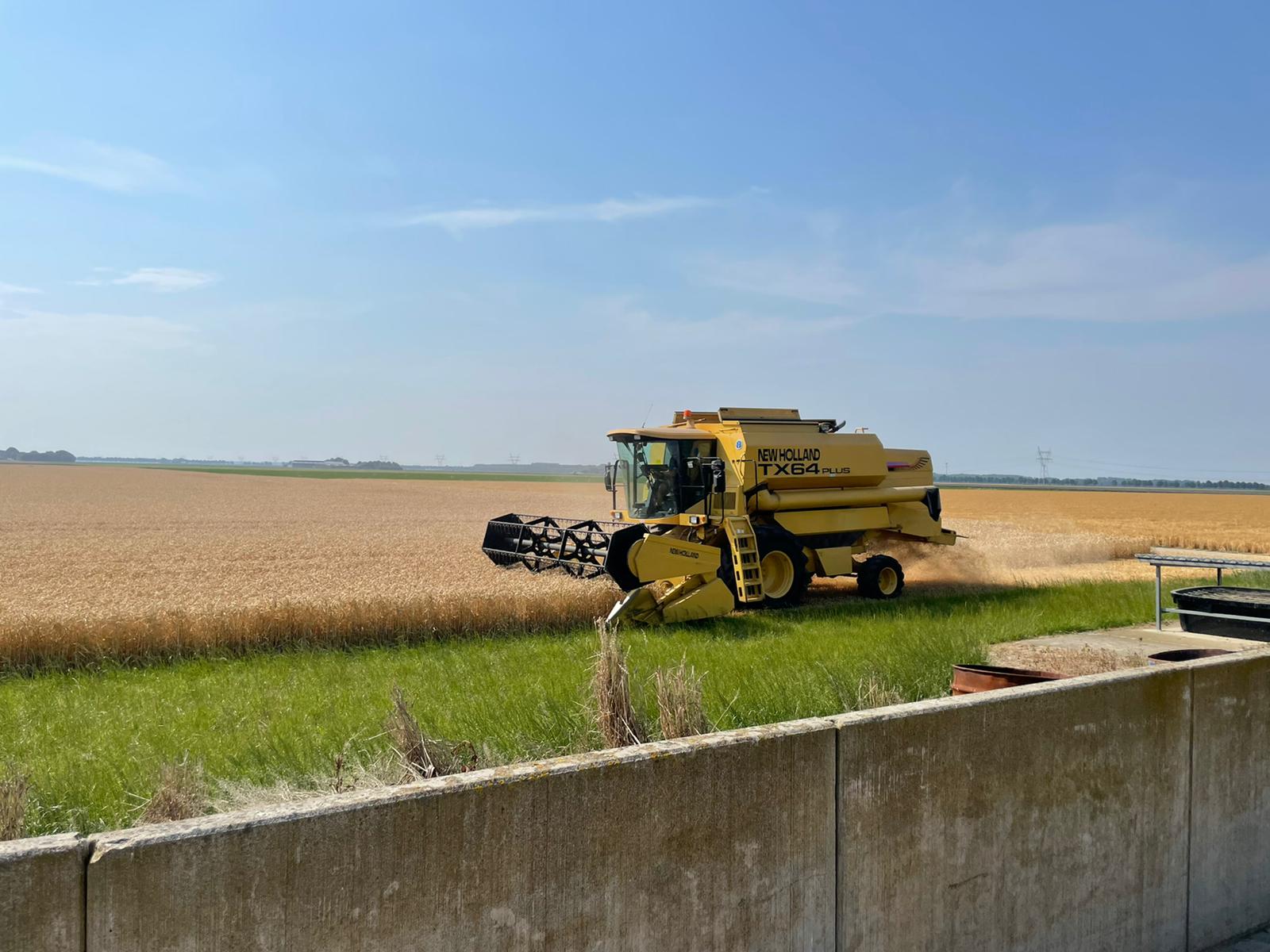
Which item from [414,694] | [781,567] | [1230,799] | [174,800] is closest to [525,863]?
[174,800]

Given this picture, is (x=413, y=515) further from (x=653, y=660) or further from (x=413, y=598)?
(x=653, y=660)

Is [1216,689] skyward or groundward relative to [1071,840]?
skyward

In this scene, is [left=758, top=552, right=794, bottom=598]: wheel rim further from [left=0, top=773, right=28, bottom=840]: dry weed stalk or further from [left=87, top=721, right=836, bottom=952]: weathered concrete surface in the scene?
[left=0, top=773, right=28, bottom=840]: dry weed stalk

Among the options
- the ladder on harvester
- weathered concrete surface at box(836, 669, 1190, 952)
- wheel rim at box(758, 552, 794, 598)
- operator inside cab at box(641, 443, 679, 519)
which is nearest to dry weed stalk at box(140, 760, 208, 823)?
weathered concrete surface at box(836, 669, 1190, 952)

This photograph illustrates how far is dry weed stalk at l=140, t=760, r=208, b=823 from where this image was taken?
11.8 ft

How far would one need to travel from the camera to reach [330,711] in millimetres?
8078

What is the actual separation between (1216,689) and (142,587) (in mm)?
13564

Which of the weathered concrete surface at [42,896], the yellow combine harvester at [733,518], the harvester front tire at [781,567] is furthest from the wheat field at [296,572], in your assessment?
the weathered concrete surface at [42,896]

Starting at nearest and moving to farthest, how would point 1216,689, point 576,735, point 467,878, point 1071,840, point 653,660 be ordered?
point 467,878 < point 1071,840 < point 1216,689 < point 576,735 < point 653,660

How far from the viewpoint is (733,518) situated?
15578 mm

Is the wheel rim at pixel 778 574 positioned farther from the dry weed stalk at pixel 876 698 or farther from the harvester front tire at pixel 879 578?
the dry weed stalk at pixel 876 698

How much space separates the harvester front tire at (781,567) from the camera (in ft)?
53.2

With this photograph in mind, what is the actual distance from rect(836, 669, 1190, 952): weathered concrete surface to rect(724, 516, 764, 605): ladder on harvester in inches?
405

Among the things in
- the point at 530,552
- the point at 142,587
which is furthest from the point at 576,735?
the point at 530,552
